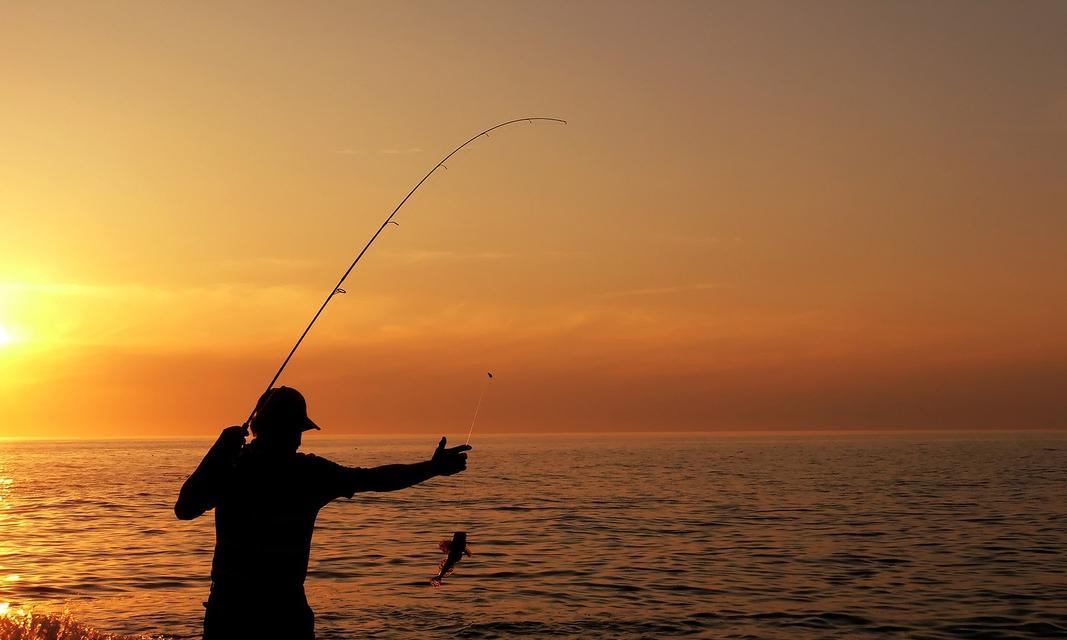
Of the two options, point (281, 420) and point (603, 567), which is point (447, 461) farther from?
point (603, 567)

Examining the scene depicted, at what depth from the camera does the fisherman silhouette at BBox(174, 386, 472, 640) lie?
489cm

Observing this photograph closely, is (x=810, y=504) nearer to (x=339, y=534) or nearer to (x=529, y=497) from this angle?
(x=529, y=497)

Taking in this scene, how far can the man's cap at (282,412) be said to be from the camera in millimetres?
5031

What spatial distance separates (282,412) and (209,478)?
0.51m

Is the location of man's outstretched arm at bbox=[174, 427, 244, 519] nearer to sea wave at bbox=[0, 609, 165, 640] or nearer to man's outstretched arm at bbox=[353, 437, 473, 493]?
man's outstretched arm at bbox=[353, 437, 473, 493]

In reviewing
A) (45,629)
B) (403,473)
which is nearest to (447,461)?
(403,473)

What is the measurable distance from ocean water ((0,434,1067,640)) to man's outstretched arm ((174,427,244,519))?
8.61 m

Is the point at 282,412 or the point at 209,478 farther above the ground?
the point at 282,412

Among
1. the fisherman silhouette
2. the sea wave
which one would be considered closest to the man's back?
the fisherman silhouette

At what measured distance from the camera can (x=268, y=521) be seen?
16.1ft

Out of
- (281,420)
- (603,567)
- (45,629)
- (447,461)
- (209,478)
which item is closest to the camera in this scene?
(209,478)

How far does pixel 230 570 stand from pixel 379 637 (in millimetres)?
8338

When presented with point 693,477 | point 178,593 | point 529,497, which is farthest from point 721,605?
point 693,477

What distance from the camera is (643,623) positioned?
13578 mm
